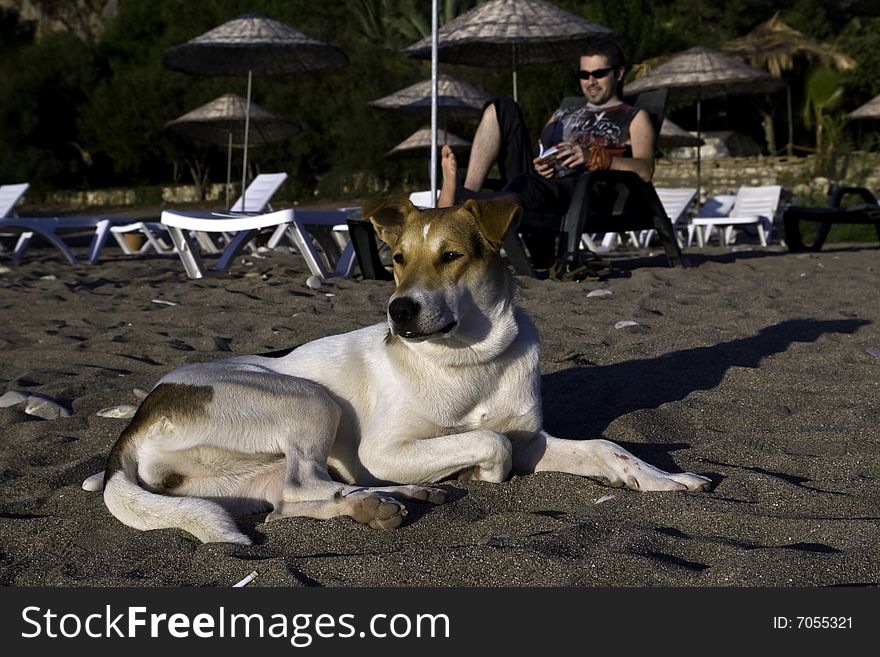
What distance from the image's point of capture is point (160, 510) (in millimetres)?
2965

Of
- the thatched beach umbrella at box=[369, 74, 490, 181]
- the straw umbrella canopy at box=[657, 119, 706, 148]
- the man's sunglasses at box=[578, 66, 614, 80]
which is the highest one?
the man's sunglasses at box=[578, 66, 614, 80]

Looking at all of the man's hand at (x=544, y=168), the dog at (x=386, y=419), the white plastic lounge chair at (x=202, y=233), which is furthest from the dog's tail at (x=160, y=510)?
the white plastic lounge chair at (x=202, y=233)

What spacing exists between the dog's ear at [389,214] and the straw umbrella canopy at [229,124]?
1460 centimetres

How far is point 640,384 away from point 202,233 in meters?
11.7

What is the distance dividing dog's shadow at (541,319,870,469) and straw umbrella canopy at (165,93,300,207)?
45.4 feet

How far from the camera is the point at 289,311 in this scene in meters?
7.07

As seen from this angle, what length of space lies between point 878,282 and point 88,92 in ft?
129

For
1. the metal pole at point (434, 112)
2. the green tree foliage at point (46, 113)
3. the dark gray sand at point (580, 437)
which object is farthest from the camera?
the green tree foliage at point (46, 113)

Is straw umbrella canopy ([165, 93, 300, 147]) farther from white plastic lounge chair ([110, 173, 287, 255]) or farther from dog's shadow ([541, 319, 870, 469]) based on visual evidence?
dog's shadow ([541, 319, 870, 469])

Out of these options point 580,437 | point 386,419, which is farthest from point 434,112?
point 386,419

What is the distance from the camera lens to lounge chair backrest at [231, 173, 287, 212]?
1586 cm

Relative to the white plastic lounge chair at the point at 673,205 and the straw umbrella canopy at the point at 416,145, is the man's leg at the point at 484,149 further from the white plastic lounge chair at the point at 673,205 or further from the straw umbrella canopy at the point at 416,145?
the straw umbrella canopy at the point at 416,145

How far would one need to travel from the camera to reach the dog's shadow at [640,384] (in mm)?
4105

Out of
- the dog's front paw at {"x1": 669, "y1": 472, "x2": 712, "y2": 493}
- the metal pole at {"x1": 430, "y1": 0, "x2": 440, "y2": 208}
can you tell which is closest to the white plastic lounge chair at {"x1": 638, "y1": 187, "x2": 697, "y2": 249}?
the metal pole at {"x1": 430, "y1": 0, "x2": 440, "y2": 208}
